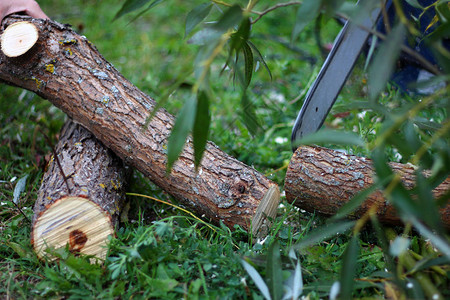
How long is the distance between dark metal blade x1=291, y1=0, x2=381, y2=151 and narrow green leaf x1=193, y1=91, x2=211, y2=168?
72 centimetres

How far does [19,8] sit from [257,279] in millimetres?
1383

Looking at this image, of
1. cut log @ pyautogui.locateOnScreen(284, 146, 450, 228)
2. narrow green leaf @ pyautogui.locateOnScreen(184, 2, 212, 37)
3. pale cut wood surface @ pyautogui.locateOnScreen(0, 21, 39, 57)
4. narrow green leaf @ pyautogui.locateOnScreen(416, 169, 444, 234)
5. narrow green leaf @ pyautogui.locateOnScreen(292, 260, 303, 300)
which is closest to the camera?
narrow green leaf @ pyautogui.locateOnScreen(416, 169, 444, 234)

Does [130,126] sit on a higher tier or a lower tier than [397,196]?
higher

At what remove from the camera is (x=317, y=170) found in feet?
4.70

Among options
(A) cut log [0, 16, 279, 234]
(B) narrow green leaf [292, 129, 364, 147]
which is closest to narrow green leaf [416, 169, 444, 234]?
(B) narrow green leaf [292, 129, 364, 147]

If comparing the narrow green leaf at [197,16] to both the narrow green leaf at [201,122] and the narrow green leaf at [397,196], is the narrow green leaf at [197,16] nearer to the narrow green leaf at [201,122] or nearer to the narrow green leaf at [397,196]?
the narrow green leaf at [201,122]

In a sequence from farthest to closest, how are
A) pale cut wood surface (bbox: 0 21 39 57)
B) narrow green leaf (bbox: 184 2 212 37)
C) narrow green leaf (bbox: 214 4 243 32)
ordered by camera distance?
pale cut wood surface (bbox: 0 21 39 57) → narrow green leaf (bbox: 184 2 212 37) → narrow green leaf (bbox: 214 4 243 32)

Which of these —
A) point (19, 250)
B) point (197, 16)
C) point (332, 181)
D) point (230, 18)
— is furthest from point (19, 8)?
point (332, 181)

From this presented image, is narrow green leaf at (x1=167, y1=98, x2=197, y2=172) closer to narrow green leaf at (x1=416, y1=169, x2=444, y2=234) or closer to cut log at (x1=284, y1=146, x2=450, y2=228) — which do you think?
narrow green leaf at (x1=416, y1=169, x2=444, y2=234)

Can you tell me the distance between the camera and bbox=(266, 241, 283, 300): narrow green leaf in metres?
1.09

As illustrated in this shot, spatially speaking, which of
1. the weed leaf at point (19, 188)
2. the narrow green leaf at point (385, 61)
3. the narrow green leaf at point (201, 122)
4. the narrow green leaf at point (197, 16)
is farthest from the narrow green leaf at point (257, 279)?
the weed leaf at point (19, 188)

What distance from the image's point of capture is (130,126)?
1495 millimetres

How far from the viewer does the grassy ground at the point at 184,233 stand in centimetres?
116

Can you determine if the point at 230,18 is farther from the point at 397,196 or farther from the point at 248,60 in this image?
the point at 397,196
